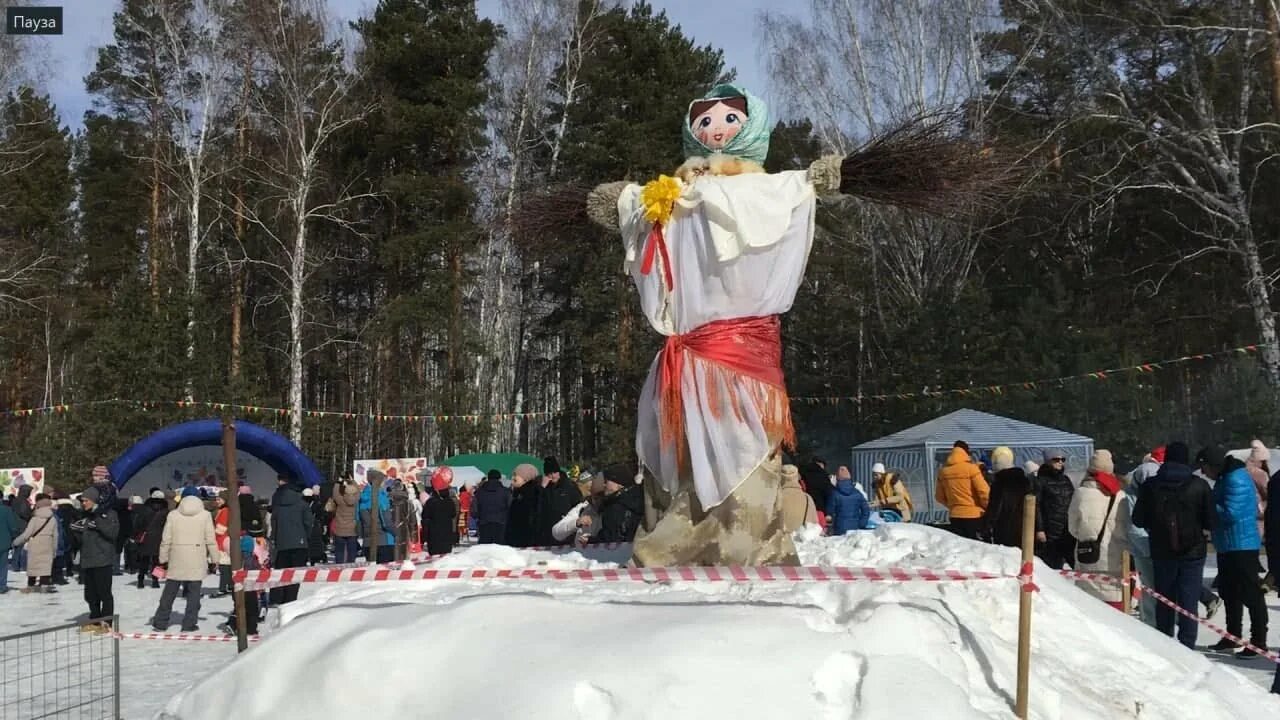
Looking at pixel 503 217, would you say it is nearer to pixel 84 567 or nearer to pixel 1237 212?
pixel 84 567

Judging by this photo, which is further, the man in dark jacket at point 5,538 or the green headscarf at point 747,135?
the man in dark jacket at point 5,538

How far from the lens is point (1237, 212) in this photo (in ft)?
71.9

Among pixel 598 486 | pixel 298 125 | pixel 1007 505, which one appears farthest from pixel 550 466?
pixel 298 125

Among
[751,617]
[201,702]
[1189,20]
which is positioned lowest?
[201,702]

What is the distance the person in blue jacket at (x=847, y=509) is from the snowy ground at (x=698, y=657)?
5813mm

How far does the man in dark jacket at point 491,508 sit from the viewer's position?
13.4 m

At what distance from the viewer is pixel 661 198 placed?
6.99m

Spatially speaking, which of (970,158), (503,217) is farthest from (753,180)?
(503,217)

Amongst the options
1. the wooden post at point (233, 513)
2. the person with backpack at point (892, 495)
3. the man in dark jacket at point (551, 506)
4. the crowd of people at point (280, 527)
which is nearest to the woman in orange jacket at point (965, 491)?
the crowd of people at point (280, 527)

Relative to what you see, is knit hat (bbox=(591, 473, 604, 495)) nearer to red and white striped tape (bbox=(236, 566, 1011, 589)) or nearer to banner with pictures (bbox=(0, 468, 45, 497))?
red and white striped tape (bbox=(236, 566, 1011, 589))

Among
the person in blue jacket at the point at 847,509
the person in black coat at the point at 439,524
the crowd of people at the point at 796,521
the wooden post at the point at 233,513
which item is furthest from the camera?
the person in black coat at the point at 439,524

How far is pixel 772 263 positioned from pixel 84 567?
9421mm

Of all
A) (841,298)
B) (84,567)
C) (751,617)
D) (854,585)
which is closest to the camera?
(751,617)

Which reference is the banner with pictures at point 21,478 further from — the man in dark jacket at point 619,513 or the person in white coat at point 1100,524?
the person in white coat at point 1100,524
